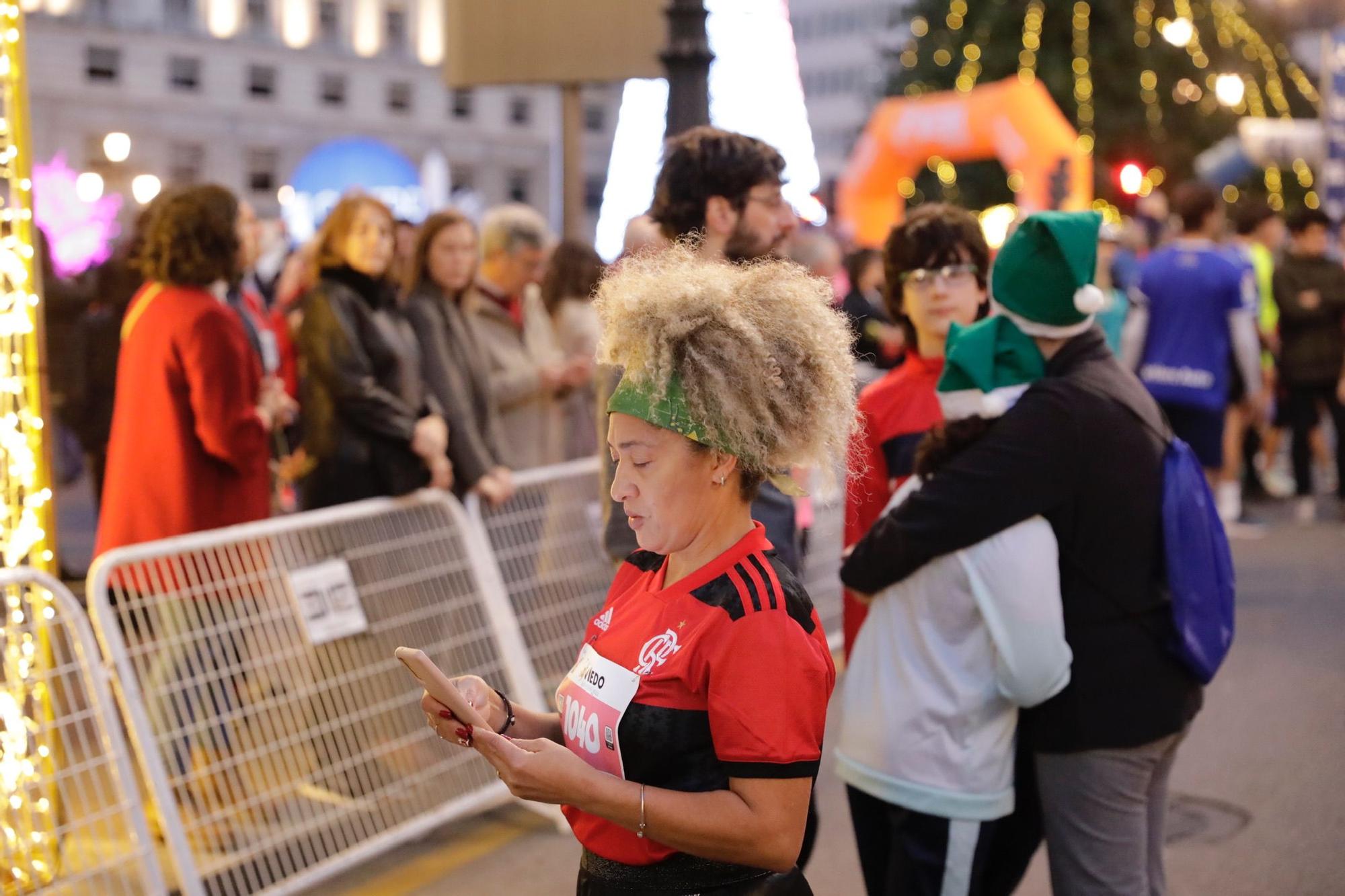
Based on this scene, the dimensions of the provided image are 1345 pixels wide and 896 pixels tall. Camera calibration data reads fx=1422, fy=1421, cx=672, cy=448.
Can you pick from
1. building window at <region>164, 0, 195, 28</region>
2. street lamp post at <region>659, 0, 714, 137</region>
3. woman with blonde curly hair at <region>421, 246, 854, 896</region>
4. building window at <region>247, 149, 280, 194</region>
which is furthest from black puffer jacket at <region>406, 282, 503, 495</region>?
building window at <region>247, 149, 280, 194</region>

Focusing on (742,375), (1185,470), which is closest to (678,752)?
(742,375)

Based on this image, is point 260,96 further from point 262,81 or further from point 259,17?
point 259,17

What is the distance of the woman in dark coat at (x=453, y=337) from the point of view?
565 cm

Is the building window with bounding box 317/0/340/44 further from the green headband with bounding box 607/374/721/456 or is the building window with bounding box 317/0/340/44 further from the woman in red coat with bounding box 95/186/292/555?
the green headband with bounding box 607/374/721/456

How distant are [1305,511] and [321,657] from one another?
30.1 ft

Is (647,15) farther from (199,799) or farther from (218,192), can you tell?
(199,799)

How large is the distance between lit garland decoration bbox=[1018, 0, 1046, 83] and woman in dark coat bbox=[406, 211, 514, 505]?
81.5 ft

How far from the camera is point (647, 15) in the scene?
7.13m

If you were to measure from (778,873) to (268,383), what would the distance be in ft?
14.6

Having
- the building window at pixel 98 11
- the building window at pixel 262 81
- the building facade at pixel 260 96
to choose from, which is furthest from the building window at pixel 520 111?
the building window at pixel 98 11

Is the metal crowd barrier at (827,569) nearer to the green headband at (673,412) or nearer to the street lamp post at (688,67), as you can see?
the street lamp post at (688,67)

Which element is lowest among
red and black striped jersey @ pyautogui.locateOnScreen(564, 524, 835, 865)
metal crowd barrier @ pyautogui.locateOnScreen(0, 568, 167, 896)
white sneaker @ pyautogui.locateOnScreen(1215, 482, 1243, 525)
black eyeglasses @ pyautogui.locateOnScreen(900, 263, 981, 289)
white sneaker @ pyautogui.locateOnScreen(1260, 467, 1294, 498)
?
white sneaker @ pyautogui.locateOnScreen(1260, 467, 1294, 498)

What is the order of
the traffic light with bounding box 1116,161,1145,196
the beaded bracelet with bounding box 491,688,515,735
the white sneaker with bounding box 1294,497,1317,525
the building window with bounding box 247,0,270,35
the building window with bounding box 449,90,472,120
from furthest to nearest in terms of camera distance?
1. the building window with bounding box 449,90,472,120
2. the building window with bounding box 247,0,270,35
3. the traffic light with bounding box 1116,161,1145,196
4. the white sneaker with bounding box 1294,497,1317,525
5. the beaded bracelet with bounding box 491,688,515,735

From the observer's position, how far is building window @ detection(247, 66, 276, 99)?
2080 inches
